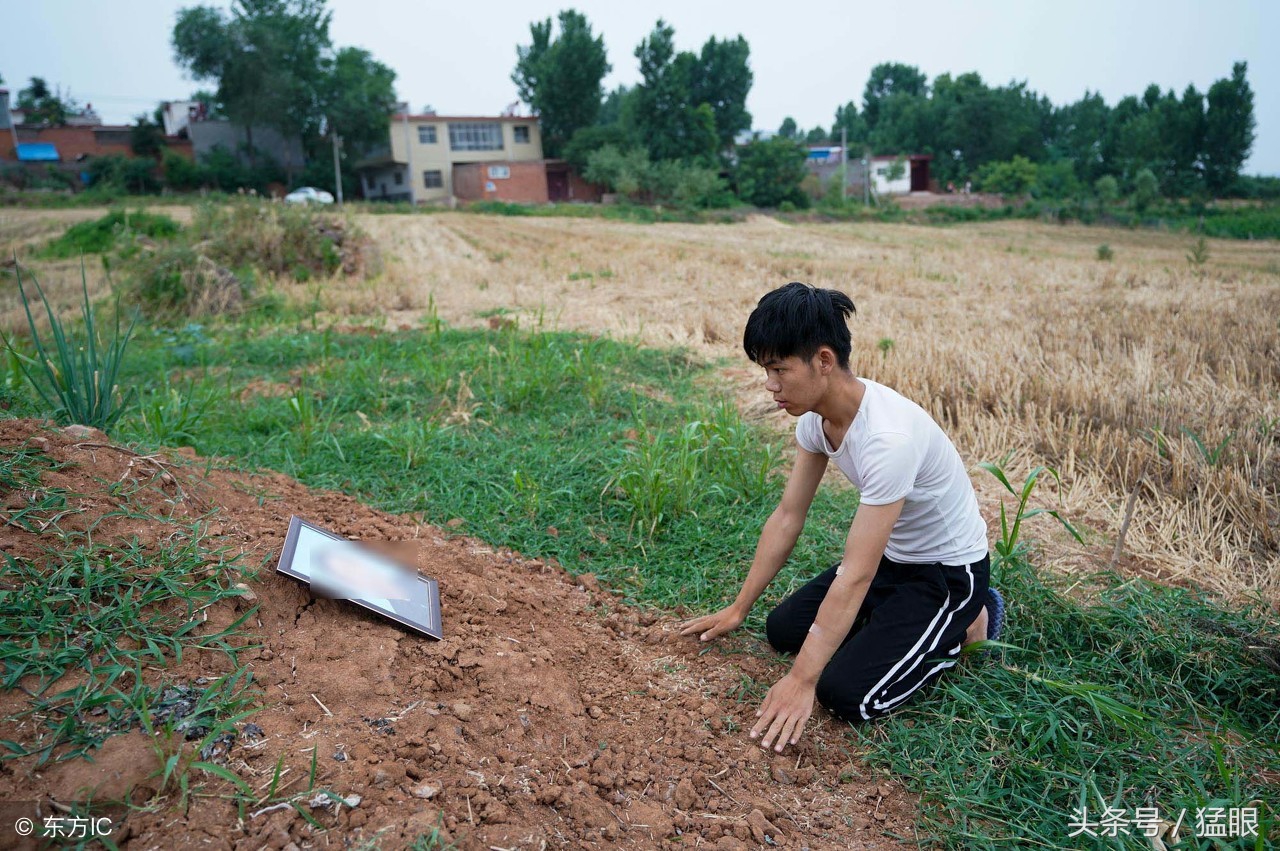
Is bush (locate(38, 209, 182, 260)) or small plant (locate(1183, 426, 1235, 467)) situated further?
bush (locate(38, 209, 182, 260))

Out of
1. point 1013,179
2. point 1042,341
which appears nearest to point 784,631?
point 1042,341

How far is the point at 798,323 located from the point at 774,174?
3936 centimetres

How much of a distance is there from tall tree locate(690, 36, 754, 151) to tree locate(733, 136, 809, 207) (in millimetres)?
13223

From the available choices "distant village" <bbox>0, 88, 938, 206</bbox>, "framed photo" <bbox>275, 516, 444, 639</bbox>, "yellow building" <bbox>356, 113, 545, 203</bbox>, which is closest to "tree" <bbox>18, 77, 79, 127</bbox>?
"distant village" <bbox>0, 88, 938, 206</bbox>

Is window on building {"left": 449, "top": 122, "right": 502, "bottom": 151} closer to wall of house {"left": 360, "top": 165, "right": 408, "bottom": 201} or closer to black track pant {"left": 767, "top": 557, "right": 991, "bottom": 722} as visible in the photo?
wall of house {"left": 360, "top": 165, "right": 408, "bottom": 201}

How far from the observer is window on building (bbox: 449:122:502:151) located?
43.4m

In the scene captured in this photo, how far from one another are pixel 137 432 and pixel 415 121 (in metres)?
41.8

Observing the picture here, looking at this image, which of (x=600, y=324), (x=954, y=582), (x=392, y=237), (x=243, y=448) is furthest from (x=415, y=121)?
(x=954, y=582)

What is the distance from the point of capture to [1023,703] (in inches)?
98.7

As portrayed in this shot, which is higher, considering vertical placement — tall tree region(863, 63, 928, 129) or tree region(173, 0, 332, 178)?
tall tree region(863, 63, 928, 129)

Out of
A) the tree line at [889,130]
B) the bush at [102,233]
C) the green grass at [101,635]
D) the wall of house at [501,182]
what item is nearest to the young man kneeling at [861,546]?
the green grass at [101,635]

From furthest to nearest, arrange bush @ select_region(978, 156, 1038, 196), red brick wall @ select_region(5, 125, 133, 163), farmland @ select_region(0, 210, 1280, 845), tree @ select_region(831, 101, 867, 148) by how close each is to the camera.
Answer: tree @ select_region(831, 101, 867, 148) < red brick wall @ select_region(5, 125, 133, 163) < bush @ select_region(978, 156, 1038, 196) < farmland @ select_region(0, 210, 1280, 845)

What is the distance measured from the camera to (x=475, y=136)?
1737 inches

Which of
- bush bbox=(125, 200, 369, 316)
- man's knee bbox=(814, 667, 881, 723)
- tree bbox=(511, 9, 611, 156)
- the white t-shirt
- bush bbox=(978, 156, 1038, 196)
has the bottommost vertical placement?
man's knee bbox=(814, 667, 881, 723)
